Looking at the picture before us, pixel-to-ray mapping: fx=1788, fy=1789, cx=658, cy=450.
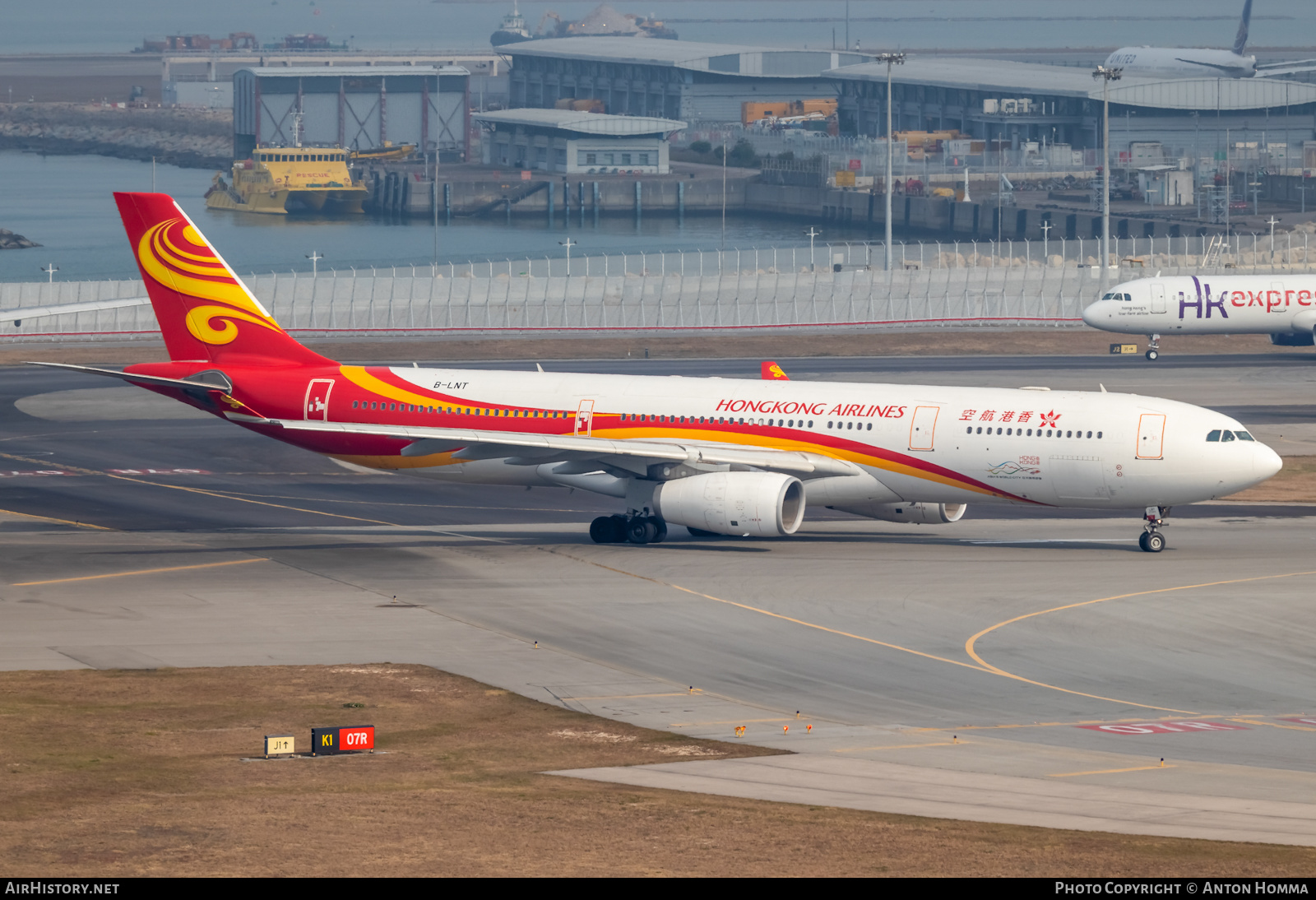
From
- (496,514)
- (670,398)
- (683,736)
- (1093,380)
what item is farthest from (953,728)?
(1093,380)

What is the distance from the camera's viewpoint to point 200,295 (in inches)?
2394

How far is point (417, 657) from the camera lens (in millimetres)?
41312

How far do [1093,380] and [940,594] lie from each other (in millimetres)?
53982

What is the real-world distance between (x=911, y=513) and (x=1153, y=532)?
746cm

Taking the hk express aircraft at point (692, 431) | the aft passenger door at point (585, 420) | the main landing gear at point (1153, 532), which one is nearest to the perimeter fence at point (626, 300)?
the hk express aircraft at point (692, 431)

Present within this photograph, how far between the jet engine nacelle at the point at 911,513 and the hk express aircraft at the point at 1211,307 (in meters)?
59.3

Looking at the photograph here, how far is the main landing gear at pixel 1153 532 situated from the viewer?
5466 centimetres

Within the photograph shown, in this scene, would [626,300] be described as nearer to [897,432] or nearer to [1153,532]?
[897,432]

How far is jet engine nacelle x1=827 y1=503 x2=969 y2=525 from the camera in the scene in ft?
185

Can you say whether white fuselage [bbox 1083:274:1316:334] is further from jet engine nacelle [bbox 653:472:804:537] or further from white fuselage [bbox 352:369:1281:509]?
jet engine nacelle [bbox 653:472:804:537]

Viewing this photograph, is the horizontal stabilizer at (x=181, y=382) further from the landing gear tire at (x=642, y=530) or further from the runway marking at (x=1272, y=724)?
Answer: the runway marking at (x=1272, y=724)

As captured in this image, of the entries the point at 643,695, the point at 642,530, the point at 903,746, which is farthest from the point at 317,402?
the point at 903,746

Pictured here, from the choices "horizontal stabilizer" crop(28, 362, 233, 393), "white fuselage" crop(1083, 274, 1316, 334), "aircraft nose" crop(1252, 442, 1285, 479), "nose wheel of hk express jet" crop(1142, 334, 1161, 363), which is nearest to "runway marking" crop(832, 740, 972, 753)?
"aircraft nose" crop(1252, 442, 1285, 479)
